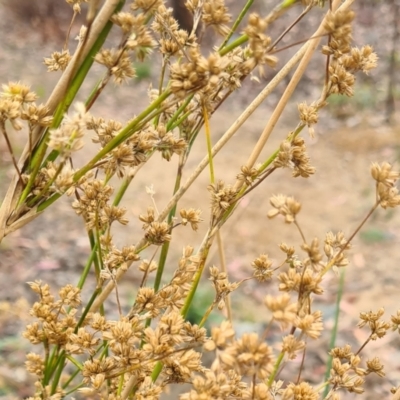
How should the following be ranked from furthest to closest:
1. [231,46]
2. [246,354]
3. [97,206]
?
[97,206] → [231,46] → [246,354]

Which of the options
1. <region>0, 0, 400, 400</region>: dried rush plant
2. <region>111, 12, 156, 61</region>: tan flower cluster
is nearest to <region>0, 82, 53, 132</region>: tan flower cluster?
<region>0, 0, 400, 400</region>: dried rush plant

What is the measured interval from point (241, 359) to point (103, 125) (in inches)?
11.3

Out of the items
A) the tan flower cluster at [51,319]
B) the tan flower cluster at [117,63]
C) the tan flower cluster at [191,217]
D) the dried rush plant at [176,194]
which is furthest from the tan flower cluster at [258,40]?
the tan flower cluster at [51,319]

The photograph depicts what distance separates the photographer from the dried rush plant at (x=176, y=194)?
1.31 ft

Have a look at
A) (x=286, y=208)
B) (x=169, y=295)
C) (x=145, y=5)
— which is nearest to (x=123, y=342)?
(x=169, y=295)

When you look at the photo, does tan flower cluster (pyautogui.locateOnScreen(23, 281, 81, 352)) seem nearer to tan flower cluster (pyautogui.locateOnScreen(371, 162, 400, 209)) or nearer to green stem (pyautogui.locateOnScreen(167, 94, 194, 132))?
green stem (pyautogui.locateOnScreen(167, 94, 194, 132))

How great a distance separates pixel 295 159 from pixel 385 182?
0.11 m

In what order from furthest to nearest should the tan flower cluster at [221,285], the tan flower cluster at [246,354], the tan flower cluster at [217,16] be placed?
the tan flower cluster at [221,285]
the tan flower cluster at [217,16]
the tan flower cluster at [246,354]

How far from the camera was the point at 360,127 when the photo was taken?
5.60 meters

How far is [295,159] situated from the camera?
52cm

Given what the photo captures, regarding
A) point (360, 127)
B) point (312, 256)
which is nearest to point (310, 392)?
point (312, 256)

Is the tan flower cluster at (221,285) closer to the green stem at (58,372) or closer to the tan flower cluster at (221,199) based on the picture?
the tan flower cluster at (221,199)

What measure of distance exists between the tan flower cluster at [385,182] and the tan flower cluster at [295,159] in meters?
0.09

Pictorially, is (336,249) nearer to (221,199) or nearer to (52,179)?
(221,199)
